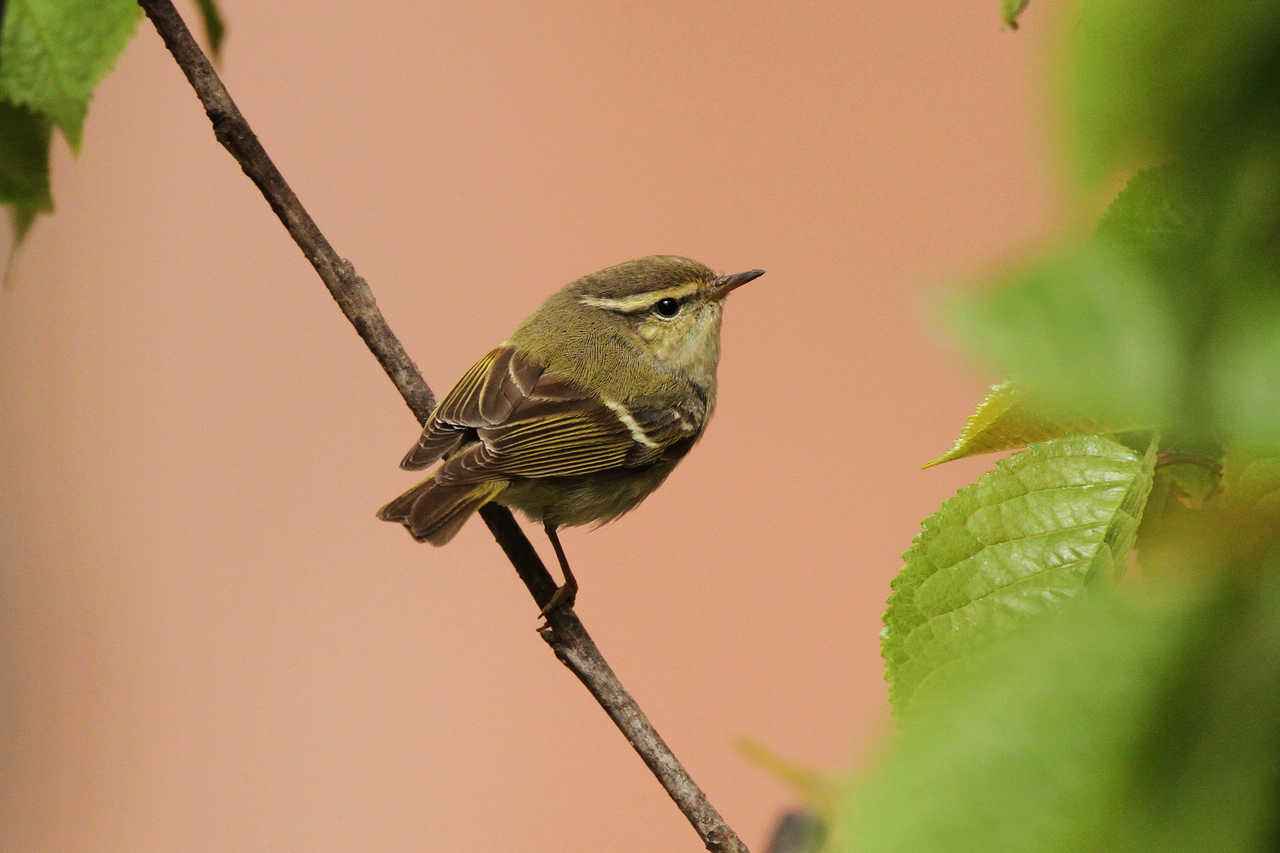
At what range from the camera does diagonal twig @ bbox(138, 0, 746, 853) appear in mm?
888

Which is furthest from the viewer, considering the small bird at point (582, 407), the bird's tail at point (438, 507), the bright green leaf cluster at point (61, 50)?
the small bird at point (582, 407)

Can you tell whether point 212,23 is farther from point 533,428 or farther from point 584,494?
point 584,494

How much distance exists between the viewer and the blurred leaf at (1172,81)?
16 centimetres

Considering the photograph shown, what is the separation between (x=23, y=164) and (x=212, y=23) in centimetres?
16

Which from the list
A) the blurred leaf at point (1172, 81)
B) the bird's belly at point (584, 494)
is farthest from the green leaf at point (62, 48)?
the bird's belly at point (584, 494)

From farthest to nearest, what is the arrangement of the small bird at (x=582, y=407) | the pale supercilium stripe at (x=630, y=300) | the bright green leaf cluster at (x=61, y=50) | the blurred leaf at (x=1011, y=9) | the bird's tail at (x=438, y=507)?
the pale supercilium stripe at (x=630, y=300) < the small bird at (x=582, y=407) < the bird's tail at (x=438, y=507) < the bright green leaf cluster at (x=61, y=50) < the blurred leaf at (x=1011, y=9)

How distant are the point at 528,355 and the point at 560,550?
0.36m

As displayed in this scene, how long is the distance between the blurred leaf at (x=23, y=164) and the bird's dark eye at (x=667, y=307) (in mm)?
1724

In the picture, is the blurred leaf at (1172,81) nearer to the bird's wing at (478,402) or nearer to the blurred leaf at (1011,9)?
the blurred leaf at (1011,9)

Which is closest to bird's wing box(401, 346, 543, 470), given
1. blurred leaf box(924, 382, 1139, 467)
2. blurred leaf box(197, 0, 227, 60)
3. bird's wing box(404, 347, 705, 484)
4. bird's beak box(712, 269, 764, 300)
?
bird's wing box(404, 347, 705, 484)

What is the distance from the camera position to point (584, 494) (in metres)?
2.18

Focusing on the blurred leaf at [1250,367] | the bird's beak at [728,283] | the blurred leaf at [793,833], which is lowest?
the blurred leaf at [793,833]

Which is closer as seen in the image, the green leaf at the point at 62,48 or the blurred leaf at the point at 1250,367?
the blurred leaf at the point at 1250,367

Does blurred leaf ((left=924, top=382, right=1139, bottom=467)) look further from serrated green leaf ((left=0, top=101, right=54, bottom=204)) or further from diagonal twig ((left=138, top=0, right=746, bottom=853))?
serrated green leaf ((left=0, top=101, right=54, bottom=204))
